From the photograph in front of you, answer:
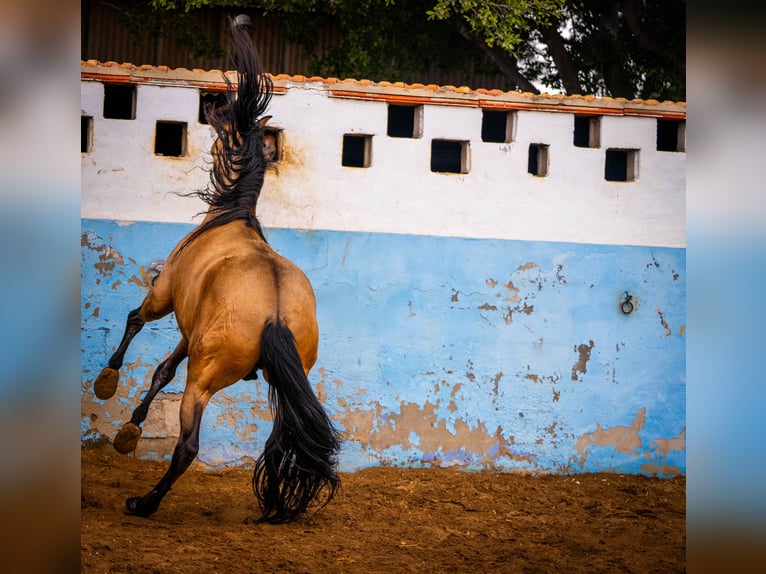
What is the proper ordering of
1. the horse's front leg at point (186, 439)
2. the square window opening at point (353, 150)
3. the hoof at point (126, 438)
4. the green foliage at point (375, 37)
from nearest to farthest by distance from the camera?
the horse's front leg at point (186, 439) < the hoof at point (126, 438) < the square window opening at point (353, 150) < the green foliage at point (375, 37)

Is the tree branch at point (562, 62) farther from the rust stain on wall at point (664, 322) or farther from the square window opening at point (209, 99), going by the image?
the square window opening at point (209, 99)

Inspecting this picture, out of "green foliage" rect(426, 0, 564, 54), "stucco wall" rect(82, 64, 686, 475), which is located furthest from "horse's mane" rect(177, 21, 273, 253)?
"green foliage" rect(426, 0, 564, 54)

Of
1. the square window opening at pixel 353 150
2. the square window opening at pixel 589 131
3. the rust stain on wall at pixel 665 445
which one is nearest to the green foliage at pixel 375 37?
the square window opening at pixel 353 150

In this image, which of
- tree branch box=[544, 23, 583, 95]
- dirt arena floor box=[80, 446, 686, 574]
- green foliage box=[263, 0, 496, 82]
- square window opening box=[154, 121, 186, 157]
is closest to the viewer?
dirt arena floor box=[80, 446, 686, 574]

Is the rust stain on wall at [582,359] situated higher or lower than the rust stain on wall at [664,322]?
lower

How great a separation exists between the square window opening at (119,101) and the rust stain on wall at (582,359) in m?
4.17

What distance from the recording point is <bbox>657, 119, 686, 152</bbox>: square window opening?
293 inches

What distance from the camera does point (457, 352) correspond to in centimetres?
688

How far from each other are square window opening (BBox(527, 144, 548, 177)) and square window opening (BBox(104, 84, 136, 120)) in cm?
342

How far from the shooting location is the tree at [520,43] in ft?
34.7

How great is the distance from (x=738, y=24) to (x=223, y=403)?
5.43 meters

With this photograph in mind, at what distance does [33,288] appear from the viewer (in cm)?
141

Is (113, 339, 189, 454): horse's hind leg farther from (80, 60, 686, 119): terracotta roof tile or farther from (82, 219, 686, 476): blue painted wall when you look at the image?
(80, 60, 686, 119): terracotta roof tile

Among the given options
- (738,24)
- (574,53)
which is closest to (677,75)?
(574,53)
